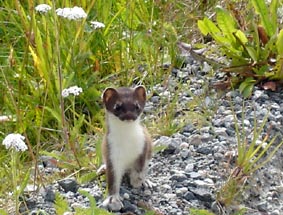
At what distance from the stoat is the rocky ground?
0.38ft

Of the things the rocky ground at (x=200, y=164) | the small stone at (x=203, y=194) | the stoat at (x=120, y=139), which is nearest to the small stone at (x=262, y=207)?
the rocky ground at (x=200, y=164)

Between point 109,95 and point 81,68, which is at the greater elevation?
point 109,95

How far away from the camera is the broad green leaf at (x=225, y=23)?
4.63 metres

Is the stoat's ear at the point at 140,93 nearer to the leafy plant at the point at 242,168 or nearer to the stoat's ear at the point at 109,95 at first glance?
the stoat's ear at the point at 109,95

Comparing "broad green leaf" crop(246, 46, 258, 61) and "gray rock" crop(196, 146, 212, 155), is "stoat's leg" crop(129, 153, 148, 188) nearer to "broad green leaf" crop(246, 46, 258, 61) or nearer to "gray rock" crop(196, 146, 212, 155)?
"gray rock" crop(196, 146, 212, 155)

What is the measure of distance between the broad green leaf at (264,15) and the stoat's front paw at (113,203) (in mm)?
1691

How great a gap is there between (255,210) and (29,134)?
149 cm

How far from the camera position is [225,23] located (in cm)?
465

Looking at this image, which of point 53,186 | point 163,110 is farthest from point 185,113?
point 53,186

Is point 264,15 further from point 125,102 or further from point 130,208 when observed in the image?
point 130,208

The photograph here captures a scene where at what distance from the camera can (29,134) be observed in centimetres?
450

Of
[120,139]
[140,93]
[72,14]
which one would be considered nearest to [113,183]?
[120,139]

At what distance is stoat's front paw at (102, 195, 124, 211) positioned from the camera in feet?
11.2

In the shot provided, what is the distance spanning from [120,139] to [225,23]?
4.80 feet
